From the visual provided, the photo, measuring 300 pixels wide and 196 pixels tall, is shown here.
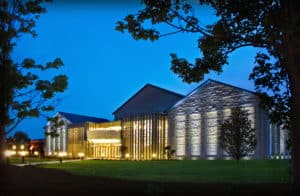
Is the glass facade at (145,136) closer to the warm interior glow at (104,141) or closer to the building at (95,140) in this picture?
the warm interior glow at (104,141)

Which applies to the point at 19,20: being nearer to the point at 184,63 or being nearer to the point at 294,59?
the point at 184,63

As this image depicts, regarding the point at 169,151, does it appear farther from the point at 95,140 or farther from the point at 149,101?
the point at 95,140

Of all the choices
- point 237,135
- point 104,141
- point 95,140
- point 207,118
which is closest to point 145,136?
point 104,141

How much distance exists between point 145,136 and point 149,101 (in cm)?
503

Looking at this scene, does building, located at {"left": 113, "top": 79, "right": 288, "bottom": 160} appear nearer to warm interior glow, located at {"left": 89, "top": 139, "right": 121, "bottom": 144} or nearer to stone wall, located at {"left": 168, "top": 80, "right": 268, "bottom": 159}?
stone wall, located at {"left": 168, "top": 80, "right": 268, "bottom": 159}

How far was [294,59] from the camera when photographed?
9.08 meters

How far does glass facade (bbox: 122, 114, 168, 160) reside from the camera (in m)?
60.0

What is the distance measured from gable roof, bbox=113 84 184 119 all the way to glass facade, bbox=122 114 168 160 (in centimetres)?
135

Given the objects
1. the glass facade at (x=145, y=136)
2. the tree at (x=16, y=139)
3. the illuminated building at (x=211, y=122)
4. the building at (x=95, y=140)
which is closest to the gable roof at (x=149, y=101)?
the glass facade at (x=145, y=136)

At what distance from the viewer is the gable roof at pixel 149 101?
62.2m

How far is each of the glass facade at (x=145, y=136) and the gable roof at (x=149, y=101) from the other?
1.35 meters

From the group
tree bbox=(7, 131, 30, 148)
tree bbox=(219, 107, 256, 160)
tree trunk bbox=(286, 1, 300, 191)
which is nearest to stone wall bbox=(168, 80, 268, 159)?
tree bbox=(219, 107, 256, 160)

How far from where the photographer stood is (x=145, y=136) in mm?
63656

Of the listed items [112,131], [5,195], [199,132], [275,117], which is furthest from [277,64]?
[112,131]
